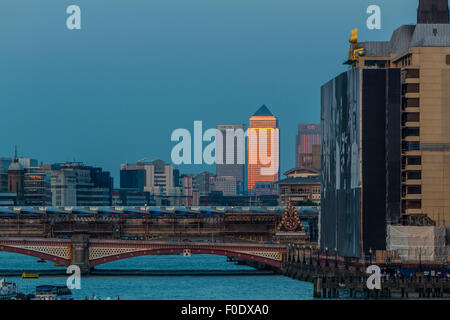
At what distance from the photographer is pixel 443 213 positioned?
106250mm

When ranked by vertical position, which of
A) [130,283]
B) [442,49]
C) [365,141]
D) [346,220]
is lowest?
[130,283]

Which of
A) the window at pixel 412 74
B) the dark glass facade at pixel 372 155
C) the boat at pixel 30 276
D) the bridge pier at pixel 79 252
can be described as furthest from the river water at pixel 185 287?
the window at pixel 412 74

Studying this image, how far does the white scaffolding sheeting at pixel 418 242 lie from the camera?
337ft

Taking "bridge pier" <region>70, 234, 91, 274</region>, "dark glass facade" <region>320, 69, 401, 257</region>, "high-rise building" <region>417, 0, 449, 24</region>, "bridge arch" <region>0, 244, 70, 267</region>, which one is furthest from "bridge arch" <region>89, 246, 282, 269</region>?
"high-rise building" <region>417, 0, 449, 24</region>

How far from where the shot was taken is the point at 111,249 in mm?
131250

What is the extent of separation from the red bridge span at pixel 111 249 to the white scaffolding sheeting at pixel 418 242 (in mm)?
29917

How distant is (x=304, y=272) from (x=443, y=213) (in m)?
18.5

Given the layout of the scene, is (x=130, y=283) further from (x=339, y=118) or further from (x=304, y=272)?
(x=339, y=118)

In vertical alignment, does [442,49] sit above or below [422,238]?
A: above

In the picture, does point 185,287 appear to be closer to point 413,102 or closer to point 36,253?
point 36,253

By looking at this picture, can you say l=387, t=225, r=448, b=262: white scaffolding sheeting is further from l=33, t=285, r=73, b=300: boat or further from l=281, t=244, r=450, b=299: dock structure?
l=33, t=285, r=73, b=300: boat

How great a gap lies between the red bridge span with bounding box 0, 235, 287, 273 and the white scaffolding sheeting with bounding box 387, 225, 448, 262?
2992cm
